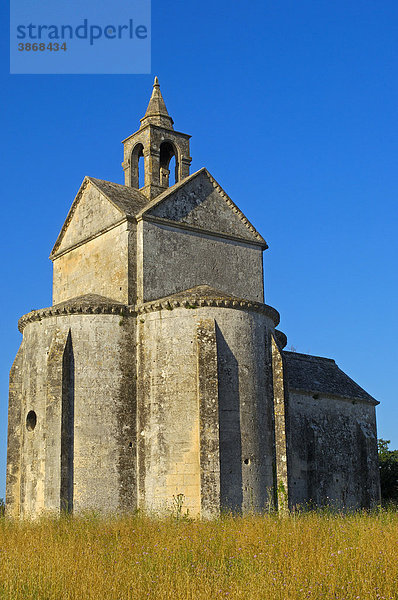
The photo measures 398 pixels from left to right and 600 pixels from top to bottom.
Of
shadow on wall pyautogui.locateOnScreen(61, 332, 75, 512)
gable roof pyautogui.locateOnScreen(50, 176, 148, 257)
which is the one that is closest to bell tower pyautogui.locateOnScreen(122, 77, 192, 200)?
gable roof pyautogui.locateOnScreen(50, 176, 148, 257)

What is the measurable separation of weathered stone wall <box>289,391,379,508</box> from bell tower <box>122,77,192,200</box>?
10.0 metres

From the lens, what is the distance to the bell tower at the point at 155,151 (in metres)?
27.2

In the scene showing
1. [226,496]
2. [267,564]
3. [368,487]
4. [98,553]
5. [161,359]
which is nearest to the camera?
[267,564]

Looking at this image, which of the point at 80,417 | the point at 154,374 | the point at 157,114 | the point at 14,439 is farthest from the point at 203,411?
the point at 157,114

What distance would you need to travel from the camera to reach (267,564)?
1302 cm

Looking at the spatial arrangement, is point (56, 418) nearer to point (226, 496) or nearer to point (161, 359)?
point (161, 359)

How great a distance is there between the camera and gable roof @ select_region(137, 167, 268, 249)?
24.3 metres

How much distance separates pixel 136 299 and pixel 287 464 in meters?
7.19

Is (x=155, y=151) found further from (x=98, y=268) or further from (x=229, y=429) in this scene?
(x=229, y=429)

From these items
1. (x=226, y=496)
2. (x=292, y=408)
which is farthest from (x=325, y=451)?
(x=226, y=496)

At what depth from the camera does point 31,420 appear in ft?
76.3

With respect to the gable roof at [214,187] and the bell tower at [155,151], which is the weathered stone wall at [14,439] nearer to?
the gable roof at [214,187]

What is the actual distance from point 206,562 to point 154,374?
9.33 meters

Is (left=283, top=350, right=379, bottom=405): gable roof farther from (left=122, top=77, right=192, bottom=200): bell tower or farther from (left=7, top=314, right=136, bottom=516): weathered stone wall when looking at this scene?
(left=122, top=77, right=192, bottom=200): bell tower
